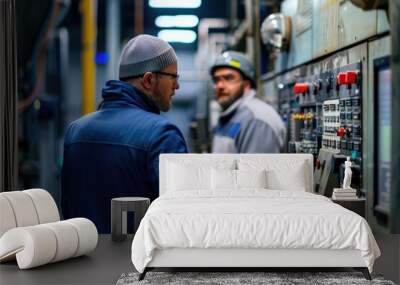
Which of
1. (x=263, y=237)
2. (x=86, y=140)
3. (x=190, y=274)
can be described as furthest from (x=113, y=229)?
(x=263, y=237)

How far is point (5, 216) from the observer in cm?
430

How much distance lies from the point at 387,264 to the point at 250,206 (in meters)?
0.92

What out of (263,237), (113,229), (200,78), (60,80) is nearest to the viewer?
(263,237)

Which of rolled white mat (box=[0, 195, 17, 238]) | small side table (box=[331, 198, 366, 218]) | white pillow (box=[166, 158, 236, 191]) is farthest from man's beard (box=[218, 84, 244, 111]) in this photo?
rolled white mat (box=[0, 195, 17, 238])

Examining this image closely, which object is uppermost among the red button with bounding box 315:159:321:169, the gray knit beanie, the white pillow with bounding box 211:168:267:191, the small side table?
the gray knit beanie

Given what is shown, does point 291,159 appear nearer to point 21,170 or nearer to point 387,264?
point 387,264

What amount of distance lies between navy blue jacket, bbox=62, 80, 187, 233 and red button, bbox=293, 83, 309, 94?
113 centimetres

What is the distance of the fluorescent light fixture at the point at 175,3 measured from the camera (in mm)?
6715

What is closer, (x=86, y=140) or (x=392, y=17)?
(x=392, y=17)

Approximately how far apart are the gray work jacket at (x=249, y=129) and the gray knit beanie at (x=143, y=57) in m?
0.91

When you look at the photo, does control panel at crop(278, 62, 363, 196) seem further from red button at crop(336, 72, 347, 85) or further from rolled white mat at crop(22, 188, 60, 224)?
rolled white mat at crop(22, 188, 60, 224)

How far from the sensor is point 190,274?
404cm

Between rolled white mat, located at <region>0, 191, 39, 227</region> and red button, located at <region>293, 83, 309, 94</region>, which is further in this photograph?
red button, located at <region>293, 83, 309, 94</region>

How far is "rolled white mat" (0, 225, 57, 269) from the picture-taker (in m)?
4.09
